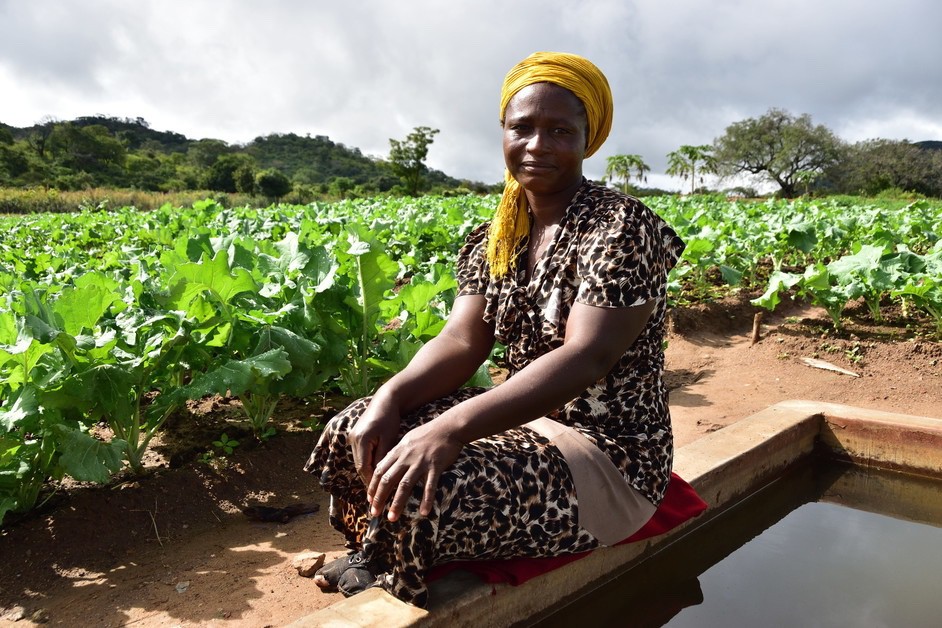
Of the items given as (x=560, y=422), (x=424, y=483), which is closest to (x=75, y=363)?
(x=424, y=483)

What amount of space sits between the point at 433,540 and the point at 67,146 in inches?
2892

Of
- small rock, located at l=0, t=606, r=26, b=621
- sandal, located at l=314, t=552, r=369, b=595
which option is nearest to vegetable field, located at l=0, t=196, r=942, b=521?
small rock, located at l=0, t=606, r=26, b=621

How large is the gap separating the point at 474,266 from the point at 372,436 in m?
0.71

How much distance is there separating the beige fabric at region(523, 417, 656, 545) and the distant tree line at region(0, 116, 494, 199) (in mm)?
45158

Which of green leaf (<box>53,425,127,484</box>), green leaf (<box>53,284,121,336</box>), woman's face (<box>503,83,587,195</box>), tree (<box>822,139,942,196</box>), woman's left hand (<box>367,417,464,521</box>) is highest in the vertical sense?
tree (<box>822,139,942,196</box>)

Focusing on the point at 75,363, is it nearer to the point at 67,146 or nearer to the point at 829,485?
the point at 829,485

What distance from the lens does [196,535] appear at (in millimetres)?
2707

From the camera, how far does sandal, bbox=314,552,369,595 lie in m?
2.10

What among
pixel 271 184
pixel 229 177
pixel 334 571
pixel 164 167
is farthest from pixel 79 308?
pixel 164 167

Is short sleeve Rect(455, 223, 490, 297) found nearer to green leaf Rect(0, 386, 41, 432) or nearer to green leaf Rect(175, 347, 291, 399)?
green leaf Rect(175, 347, 291, 399)

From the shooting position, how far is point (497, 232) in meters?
2.29

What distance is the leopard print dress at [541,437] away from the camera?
178 cm

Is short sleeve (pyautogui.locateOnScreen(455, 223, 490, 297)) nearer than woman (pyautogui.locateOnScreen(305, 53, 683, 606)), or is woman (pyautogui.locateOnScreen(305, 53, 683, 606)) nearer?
woman (pyautogui.locateOnScreen(305, 53, 683, 606))

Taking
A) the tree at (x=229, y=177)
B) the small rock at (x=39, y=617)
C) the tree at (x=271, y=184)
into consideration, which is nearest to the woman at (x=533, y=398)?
the small rock at (x=39, y=617)
